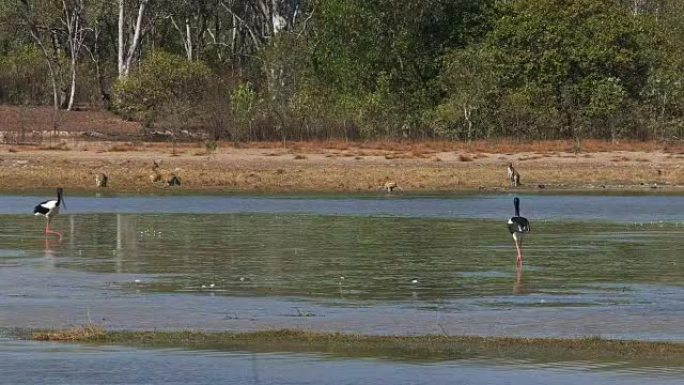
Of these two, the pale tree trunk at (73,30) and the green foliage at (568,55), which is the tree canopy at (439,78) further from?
the pale tree trunk at (73,30)

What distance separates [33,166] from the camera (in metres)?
40.4

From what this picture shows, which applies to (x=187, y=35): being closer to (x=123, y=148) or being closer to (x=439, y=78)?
(x=439, y=78)

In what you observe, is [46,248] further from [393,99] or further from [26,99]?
[26,99]

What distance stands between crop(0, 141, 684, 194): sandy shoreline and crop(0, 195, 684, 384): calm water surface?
631 centimetres

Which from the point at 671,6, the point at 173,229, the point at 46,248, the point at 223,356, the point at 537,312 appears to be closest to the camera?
the point at 223,356

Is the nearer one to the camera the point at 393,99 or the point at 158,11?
the point at 393,99

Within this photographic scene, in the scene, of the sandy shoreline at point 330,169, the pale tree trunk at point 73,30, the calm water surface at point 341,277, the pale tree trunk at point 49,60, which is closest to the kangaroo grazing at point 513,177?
the sandy shoreline at point 330,169

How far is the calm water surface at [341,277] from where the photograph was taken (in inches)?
565

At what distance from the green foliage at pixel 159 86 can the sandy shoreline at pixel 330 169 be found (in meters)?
10.1

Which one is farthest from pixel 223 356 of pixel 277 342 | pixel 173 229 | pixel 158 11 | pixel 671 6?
pixel 158 11

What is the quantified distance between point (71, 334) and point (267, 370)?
2471mm

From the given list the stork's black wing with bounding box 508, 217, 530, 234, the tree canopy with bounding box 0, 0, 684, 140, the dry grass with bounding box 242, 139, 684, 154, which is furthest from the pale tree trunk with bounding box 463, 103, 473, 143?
the stork's black wing with bounding box 508, 217, 530, 234

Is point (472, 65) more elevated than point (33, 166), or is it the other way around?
point (472, 65)

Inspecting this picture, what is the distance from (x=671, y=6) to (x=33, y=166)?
3620cm
